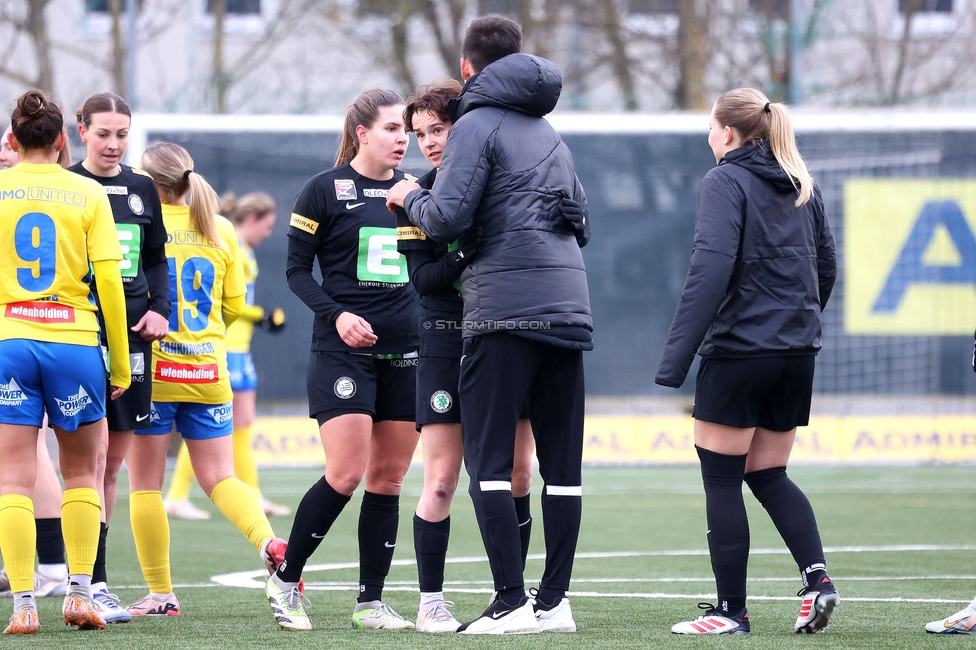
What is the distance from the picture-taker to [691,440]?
13617 millimetres

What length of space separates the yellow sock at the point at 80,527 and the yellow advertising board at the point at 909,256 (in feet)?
34.5

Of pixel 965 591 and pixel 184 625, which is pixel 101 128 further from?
pixel 965 591

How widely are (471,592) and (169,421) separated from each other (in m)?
1.55

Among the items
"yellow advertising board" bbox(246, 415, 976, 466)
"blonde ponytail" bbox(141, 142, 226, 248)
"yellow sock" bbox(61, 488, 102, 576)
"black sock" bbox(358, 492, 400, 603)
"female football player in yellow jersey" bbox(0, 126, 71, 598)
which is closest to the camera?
"yellow sock" bbox(61, 488, 102, 576)

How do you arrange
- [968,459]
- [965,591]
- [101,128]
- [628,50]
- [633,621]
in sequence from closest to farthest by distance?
[633,621] → [101,128] → [965,591] → [968,459] → [628,50]

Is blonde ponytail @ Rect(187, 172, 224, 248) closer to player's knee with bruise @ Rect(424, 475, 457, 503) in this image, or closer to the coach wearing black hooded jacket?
the coach wearing black hooded jacket

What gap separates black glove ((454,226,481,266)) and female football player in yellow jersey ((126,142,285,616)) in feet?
5.37

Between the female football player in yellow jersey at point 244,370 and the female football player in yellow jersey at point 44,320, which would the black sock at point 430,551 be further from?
the female football player in yellow jersey at point 244,370

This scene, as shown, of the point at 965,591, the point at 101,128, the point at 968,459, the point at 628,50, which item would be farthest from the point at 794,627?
the point at 628,50

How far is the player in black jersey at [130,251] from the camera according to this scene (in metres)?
5.43

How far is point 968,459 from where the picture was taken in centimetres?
1337

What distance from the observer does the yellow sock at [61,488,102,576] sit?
16.5ft

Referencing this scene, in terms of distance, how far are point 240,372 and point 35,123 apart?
4.67 metres

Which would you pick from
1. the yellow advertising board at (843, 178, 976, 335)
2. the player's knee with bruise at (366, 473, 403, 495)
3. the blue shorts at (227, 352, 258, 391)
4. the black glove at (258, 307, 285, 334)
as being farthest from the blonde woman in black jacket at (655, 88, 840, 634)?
the yellow advertising board at (843, 178, 976, 335)
